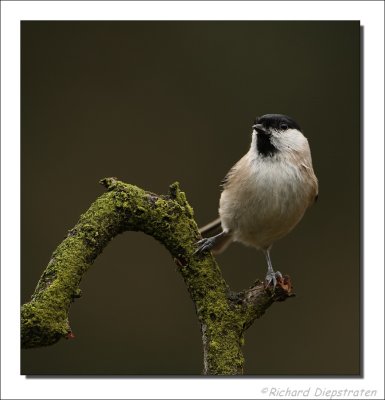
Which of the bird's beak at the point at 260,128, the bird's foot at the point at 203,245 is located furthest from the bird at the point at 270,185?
the bird's foot at the point at 203,245

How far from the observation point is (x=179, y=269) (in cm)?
164

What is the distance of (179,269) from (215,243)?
0.29 meters

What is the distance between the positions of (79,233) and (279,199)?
73 centimetres

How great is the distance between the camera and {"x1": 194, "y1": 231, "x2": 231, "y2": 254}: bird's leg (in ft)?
5.39

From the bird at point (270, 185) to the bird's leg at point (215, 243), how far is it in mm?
10

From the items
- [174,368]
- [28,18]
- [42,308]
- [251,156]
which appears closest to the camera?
[42,308]

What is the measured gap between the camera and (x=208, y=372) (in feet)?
5.15

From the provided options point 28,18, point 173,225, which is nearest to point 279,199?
point 173,225

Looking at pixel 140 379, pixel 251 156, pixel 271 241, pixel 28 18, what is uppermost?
pixel 28 18

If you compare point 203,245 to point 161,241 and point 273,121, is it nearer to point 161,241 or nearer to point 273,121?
point 161,241


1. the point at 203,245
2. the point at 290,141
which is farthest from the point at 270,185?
the point at 203,245

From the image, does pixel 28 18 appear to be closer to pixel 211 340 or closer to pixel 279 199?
pixel 279 199

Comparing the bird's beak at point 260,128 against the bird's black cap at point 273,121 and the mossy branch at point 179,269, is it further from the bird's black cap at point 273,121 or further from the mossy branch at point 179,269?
the mossy branch at point 179,269

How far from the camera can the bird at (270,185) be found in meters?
1.98
